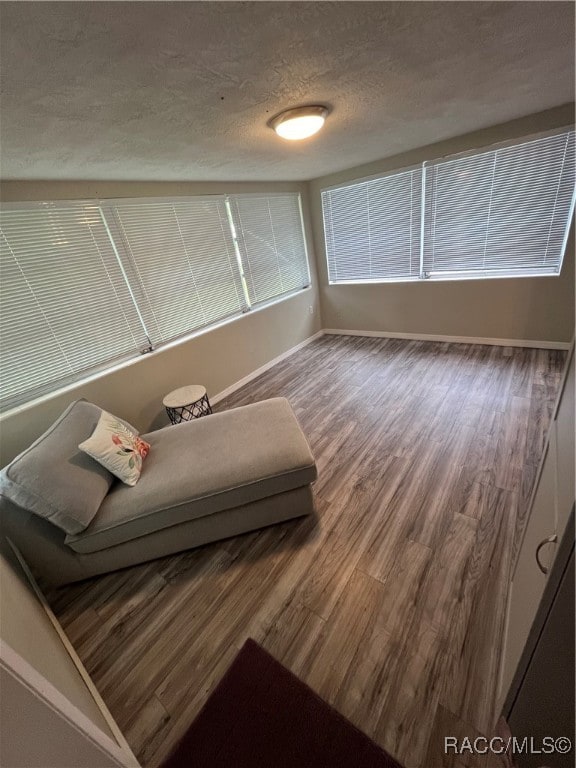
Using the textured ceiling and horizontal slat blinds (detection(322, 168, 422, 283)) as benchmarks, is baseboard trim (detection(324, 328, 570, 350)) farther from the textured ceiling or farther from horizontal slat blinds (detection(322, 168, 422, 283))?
the textured ceiling

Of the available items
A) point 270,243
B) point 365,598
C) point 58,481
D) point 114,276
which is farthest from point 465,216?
point 58,481

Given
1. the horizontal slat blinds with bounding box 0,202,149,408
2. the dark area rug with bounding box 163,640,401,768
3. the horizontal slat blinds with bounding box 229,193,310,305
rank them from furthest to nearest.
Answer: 1. the horizontal slat blinds with bounding box 229,193,310,305
2. the horizontal slat blinds with bounding box 0,202,149,408
3. the dark area rug with bounding box 163,640,401,768

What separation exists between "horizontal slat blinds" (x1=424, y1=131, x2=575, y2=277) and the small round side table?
3.12 meters

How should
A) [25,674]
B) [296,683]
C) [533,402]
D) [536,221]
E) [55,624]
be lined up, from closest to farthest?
[25,674]
[296,683]
[55,624]
[533,402]
[536,221]

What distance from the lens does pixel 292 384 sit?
3.47m

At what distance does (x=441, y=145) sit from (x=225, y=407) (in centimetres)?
349

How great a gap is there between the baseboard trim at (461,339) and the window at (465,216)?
0.73 meters

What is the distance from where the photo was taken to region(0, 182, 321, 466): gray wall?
2076 millimetres

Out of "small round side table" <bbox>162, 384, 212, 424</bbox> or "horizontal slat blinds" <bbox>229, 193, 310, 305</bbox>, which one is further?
"horizontal slat blinds" <bbox>229, 193, 310, 305</bbox>

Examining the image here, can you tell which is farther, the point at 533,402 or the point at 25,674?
the point at 533,402

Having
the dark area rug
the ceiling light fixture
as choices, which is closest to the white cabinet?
the dark area rug

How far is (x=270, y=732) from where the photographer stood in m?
1.05

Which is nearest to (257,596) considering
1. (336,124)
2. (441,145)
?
(336,124)

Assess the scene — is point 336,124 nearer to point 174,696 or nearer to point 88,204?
point 88,204
